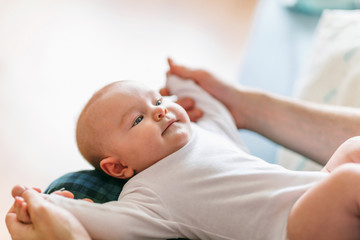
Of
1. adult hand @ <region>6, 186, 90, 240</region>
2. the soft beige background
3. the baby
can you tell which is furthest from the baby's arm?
the soft beige background

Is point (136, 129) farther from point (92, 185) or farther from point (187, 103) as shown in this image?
point (187, 103)

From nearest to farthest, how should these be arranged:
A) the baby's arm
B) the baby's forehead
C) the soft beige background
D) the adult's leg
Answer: the adult's leg → the baby's arm → the baby's forehead → the soft beige background

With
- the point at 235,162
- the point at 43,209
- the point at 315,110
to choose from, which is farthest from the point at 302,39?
the point at 43,209

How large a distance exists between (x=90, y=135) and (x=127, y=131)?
0.09 m

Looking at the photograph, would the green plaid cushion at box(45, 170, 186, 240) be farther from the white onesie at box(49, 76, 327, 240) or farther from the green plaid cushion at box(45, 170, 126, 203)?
the white onesie at box(49, 76, 327, 240)

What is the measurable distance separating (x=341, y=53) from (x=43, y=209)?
43.9 inches

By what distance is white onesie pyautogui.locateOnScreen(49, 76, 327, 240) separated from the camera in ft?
2.77

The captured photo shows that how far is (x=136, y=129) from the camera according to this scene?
95 centimetres

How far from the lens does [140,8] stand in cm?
273

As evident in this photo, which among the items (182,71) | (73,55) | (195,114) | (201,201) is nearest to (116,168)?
(201,201)

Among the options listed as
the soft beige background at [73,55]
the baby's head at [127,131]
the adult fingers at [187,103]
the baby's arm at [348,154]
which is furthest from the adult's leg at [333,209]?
the soft beige background at [73,55]

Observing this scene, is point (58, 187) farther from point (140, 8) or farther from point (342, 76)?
point (140, 8)

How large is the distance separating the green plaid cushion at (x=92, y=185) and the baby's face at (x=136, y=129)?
0.11 meters

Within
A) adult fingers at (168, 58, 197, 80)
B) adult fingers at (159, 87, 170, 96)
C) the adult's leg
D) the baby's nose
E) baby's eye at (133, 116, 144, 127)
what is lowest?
the adult's leg
